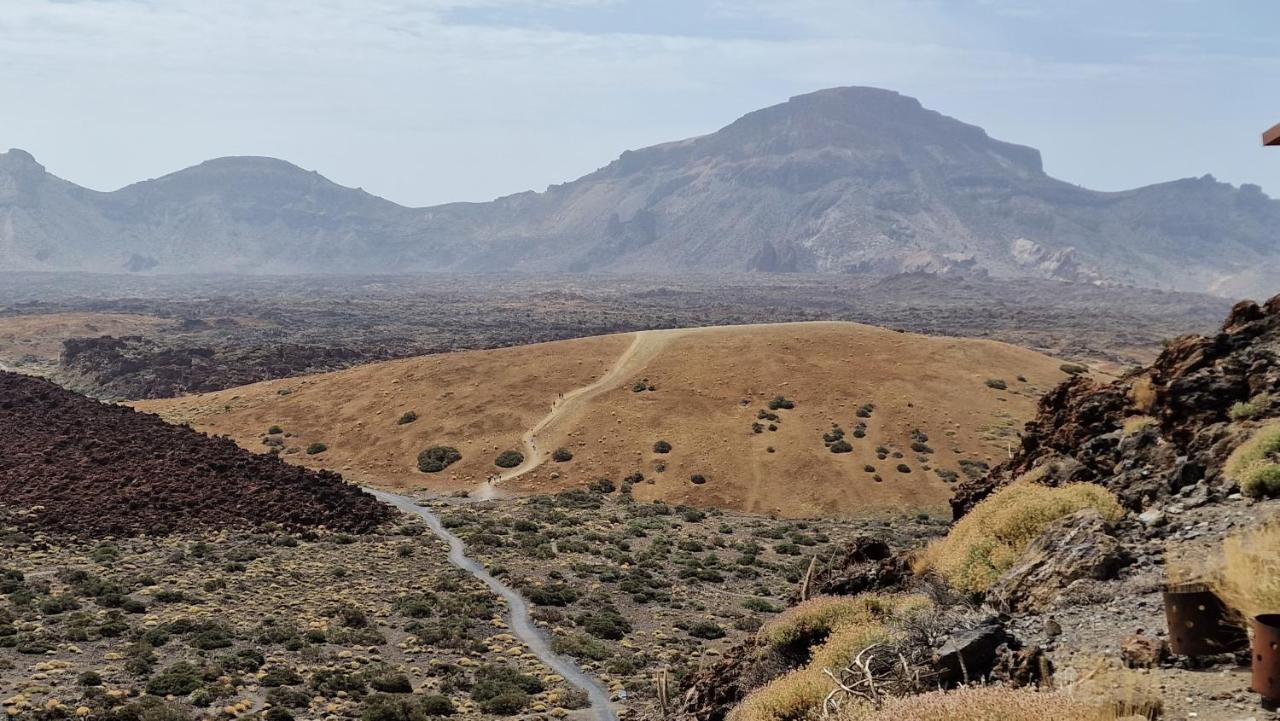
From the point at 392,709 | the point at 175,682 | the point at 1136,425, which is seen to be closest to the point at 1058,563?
the point at 1136,425

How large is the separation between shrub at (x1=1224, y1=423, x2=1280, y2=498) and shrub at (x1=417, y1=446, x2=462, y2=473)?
53.5 m

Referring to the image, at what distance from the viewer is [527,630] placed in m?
32.2

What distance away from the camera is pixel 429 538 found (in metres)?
44.7

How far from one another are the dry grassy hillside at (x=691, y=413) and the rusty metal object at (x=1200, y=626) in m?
45.1

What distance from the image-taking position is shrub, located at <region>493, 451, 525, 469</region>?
6138 centimetres

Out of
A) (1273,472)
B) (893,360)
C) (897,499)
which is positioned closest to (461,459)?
(897,499)

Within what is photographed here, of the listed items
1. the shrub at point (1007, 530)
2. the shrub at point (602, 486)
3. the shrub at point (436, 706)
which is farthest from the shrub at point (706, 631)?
the shrub at point (602, 486)

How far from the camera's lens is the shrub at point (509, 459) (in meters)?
61.4

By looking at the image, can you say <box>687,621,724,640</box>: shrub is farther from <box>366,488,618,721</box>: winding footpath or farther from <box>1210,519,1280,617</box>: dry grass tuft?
<box>1210,519,1280,617</box>: dry grass tuft

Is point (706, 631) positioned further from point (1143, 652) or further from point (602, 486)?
point (602, 486)

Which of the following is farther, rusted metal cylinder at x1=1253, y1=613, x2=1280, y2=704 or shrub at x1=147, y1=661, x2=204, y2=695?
shrub at x1=147, y1=661, x2=204, y2=695

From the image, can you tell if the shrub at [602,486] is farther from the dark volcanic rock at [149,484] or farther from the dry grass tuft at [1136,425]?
the dry grass tuft at [1136,425]

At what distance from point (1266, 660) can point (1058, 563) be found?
17.0 ft

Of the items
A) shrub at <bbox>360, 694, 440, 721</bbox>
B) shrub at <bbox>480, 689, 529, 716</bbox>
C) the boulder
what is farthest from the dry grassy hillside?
the boulder
